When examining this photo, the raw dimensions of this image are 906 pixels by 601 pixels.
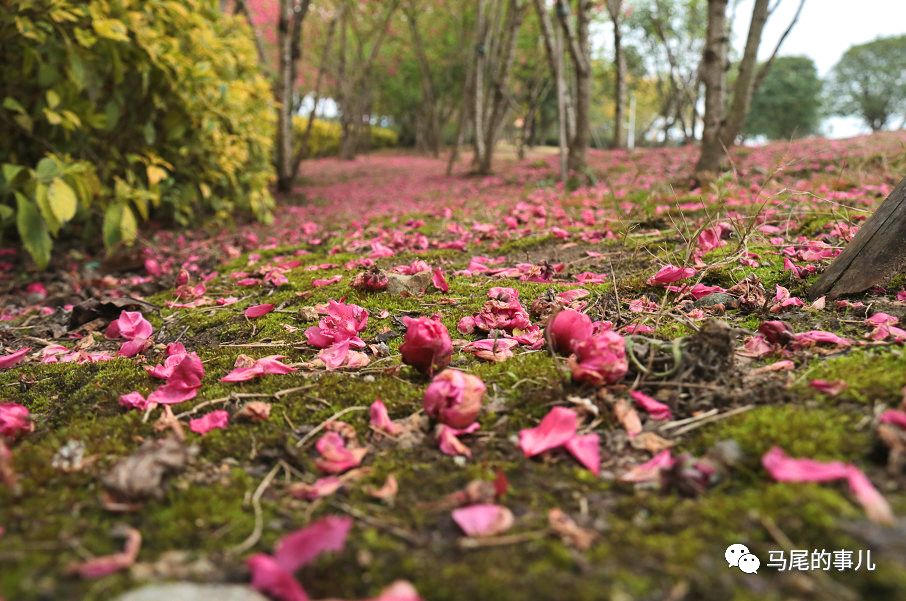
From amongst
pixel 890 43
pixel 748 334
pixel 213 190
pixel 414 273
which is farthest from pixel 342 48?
pixel 890 43

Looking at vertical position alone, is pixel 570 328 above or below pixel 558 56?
below

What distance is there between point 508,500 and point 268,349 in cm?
136

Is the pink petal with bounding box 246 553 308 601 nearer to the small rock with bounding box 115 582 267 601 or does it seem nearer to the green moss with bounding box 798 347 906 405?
the small rock with bounding box 115 582 267 601

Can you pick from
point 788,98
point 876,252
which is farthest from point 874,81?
point 876,252

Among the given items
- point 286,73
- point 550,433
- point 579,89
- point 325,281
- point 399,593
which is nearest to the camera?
point 399,593

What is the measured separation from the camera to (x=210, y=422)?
152 centimetres

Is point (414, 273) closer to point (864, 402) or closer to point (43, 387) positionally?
point (43, 387)

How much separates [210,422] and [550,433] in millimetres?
915

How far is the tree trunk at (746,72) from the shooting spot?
712 cm

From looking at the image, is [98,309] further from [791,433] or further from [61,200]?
[791,433]

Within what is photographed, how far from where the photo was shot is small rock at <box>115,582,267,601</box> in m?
0.87

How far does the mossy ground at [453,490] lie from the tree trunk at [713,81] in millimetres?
5953

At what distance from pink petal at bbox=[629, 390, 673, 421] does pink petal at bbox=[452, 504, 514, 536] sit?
56 centimetres

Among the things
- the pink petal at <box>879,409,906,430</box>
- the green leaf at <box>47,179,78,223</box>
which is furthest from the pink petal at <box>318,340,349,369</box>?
the green leaf at <box>47,179,78,223</box>
